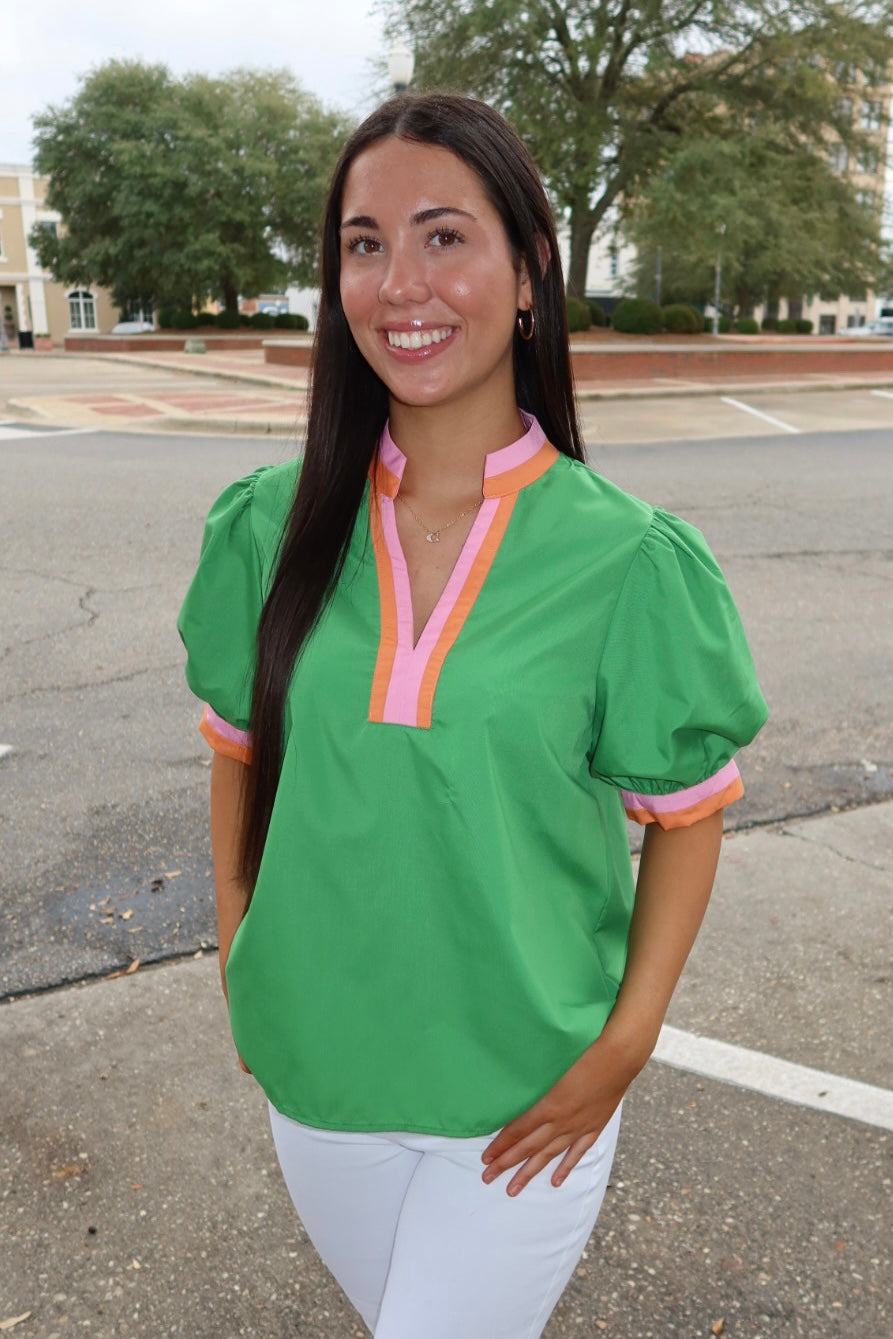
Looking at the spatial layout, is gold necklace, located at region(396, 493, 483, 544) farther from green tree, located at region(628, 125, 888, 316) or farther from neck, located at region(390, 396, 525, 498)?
green tree, located at region(628, 125, 888, 316)

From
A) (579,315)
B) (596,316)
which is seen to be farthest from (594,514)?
(596,316)

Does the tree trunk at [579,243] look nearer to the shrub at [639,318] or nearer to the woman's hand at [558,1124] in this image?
the shrub at [639,318]

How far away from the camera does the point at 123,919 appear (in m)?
3.67

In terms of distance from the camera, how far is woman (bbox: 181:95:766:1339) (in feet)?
4.56

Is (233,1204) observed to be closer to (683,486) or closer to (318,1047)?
(318,1047)

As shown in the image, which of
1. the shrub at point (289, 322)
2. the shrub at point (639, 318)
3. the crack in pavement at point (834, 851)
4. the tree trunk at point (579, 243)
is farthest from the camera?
the shrub at point (289, 322)

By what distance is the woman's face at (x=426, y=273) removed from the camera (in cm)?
145

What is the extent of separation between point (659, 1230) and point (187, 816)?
239 cm

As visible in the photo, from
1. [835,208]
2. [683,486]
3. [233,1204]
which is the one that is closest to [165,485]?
[683,486]

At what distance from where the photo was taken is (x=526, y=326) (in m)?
1.60

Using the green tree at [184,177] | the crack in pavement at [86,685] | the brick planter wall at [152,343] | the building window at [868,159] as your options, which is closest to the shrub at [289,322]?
the green tree at [184,177]

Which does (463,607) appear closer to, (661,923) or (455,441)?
(455,441)

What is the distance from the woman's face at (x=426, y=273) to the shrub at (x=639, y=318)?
92.6 feet

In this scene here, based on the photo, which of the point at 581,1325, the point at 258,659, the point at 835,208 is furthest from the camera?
the point at 835,208
